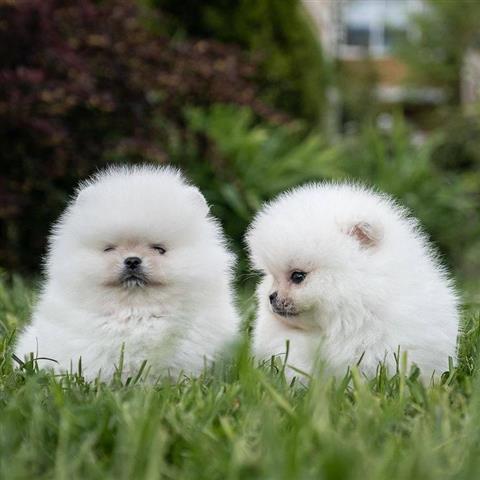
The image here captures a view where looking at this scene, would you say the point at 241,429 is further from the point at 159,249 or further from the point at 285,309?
the point at 159,249

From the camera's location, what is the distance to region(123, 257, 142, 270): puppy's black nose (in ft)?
10.4

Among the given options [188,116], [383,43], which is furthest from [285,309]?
[383,43]

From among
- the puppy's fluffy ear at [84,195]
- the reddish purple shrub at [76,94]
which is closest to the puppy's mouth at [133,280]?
the puppy's fluffy ear at [84,195]

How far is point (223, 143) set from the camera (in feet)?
28.3

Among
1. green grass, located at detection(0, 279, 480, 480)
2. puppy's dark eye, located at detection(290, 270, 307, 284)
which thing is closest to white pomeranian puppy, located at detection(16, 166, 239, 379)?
green grass, located at detection(0, 279, 480, 480)

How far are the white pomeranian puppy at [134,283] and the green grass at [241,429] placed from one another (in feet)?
0.54

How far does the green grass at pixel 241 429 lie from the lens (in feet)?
6.66

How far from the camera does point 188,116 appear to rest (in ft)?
27.5

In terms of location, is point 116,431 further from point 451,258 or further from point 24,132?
point 451,258

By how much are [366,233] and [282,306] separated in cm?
39

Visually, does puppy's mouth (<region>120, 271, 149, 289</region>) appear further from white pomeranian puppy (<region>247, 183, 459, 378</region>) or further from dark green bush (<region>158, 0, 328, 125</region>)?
dark green bush (<region>158, 0, 328, 125</region>)

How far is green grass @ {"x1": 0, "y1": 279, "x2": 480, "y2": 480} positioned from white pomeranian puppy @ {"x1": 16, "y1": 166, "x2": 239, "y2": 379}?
164 millimetres

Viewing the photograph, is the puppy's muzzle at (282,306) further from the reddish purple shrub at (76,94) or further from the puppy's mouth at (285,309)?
the reddish purple shrub at (76,94)

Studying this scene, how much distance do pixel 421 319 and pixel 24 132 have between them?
4.69 metres
